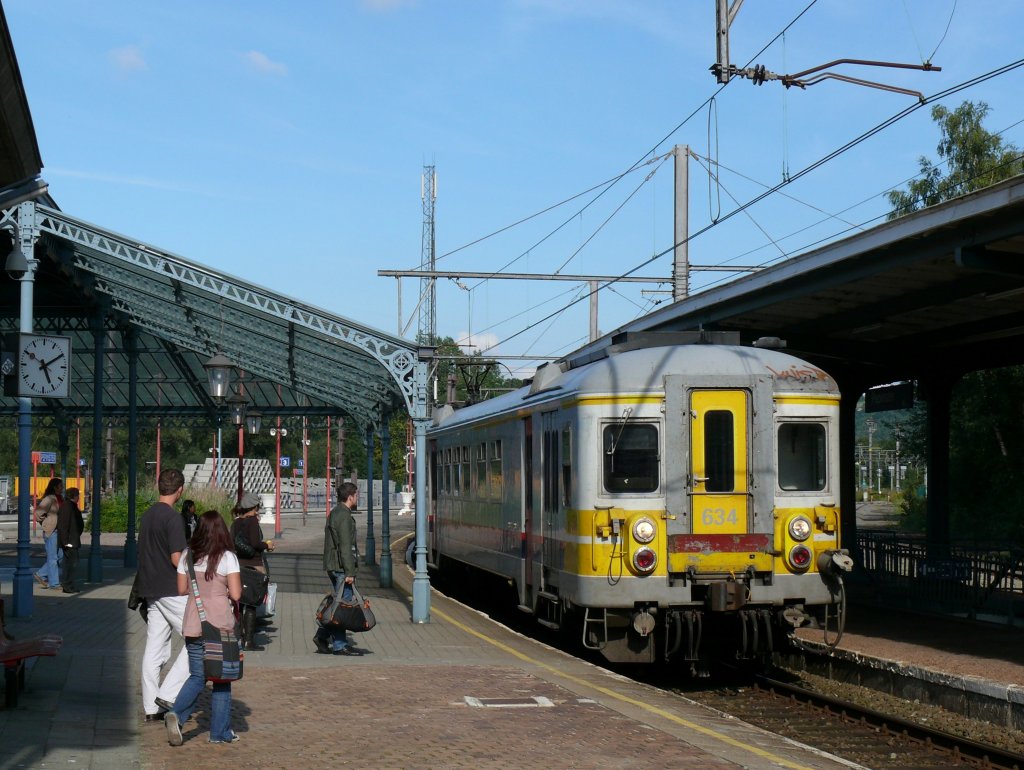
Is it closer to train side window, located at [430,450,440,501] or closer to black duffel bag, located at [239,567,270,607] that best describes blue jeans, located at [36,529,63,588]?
train side window, located at [430,450,440,501]

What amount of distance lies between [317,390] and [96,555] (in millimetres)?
5373

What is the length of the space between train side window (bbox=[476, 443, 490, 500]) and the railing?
599 cm

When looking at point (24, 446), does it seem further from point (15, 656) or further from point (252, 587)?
point (15, 656)

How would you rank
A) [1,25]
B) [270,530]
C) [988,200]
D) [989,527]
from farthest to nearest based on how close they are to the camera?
[270,530] → [989,527] → [988,200] → [1,25]

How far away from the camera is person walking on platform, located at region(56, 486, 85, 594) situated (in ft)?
66.3

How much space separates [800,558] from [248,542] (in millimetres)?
5337

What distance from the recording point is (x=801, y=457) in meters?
12.7

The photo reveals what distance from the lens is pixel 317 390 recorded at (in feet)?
86.4

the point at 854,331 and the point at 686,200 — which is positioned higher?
the point at 686,200

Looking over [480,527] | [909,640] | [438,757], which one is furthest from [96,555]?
[438,757]

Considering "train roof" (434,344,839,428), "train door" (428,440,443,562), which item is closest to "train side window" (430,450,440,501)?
"train door" (428,440,443,562)

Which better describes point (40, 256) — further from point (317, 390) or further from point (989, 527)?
point (989, 527)

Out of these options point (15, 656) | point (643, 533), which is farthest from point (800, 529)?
point (15, 656)

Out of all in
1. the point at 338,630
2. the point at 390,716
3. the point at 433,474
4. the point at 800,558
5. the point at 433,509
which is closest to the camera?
the point at 390,716
